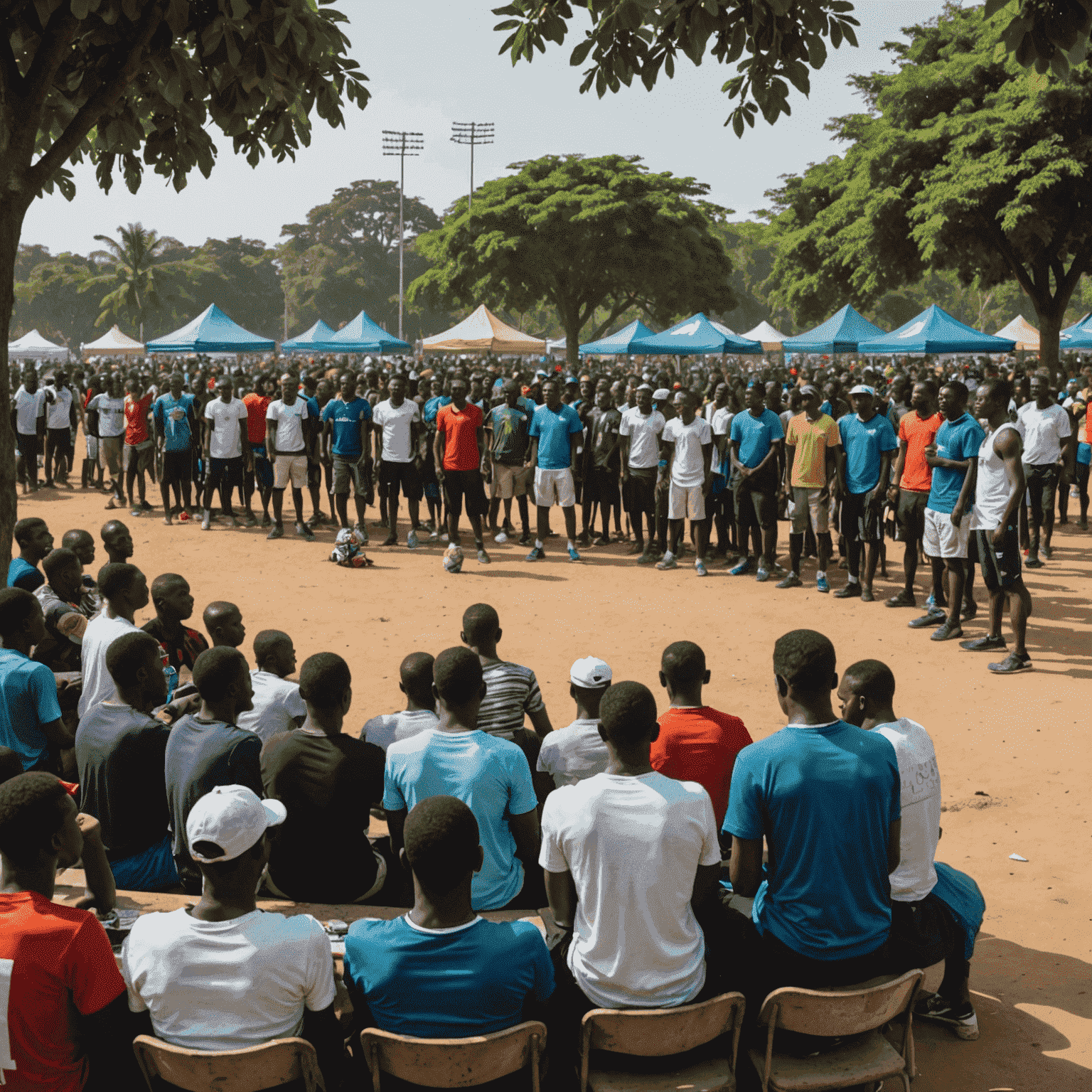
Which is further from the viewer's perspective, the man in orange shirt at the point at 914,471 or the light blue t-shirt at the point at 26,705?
the man in orange shirt at the point at 914,471

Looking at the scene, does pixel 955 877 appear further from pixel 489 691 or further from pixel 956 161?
pixel 956 161

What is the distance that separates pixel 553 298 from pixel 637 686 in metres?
39.7

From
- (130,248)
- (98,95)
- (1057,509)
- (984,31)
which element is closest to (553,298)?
(984,31)

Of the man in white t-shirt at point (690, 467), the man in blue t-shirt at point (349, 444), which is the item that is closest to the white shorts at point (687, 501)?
the man in white t-shirt at point (690, 467)

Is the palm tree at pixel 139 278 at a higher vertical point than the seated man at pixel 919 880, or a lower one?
higher

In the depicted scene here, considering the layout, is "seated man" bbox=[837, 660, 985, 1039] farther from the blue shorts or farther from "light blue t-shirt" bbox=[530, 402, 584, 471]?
"light blue t-shirt" bbox=[530, 402, 584, 471]

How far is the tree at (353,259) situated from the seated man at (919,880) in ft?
304

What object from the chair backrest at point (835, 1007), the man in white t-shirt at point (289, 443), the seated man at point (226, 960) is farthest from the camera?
the man in white t-shirt at point (289, 443)

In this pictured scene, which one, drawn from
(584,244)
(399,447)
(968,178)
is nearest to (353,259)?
(584,244)

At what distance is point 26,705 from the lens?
479 cm

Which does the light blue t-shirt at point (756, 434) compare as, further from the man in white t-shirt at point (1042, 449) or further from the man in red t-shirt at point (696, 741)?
the man in red t-shirt at point (696, 741)

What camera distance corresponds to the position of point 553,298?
138 feet

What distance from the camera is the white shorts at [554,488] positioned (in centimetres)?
1288

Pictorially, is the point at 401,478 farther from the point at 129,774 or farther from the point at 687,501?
the point at 129,774
